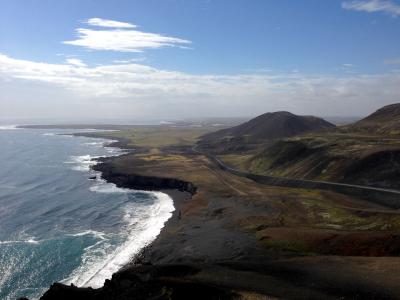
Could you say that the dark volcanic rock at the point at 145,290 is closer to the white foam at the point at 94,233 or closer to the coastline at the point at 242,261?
the coastline at the point at 242,261

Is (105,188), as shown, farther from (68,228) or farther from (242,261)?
(242,261)

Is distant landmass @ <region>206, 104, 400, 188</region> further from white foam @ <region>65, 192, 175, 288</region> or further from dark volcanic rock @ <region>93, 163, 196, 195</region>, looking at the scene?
white foam @ <region>65, 192, 175, 288</region>

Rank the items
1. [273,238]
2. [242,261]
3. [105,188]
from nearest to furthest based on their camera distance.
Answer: [242,261] < [273,238] < [105,188]

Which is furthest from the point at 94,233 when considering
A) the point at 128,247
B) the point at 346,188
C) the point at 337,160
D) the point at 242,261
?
the point at 337,160

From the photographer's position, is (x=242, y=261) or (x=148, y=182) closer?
(x=242, y=261)

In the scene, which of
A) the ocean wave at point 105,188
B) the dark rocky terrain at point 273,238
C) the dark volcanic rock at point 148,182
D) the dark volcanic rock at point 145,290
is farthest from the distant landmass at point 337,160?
the dark volcanic rock at point 145,290

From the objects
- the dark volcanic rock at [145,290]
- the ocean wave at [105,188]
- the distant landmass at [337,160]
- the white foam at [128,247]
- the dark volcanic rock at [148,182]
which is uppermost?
the distant landmass at [337,160]

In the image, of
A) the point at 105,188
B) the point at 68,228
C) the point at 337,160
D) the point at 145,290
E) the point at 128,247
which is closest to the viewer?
the point at 145,290

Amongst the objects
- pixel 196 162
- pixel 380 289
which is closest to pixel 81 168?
pixel 196 162
